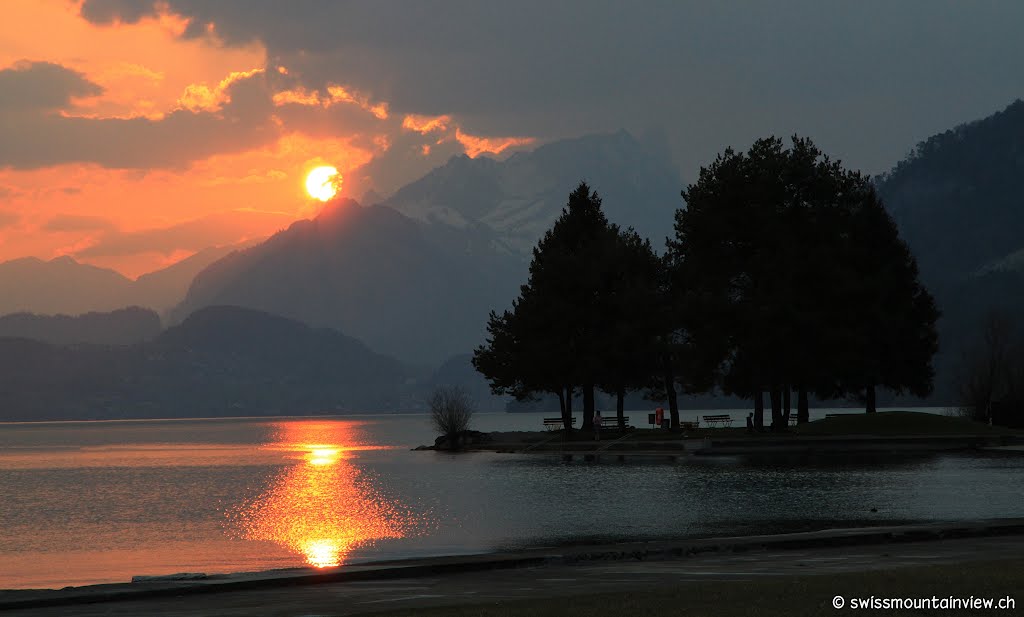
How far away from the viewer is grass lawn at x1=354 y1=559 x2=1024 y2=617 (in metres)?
21.6

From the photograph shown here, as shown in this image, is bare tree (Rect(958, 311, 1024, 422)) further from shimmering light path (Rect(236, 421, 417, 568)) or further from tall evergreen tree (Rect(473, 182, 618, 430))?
shimmering light path (Rect(236, 421, 417, 568))

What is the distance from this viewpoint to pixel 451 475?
9025 centimetres

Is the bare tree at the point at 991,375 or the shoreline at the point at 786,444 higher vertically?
the bare tree at the point at 991,375

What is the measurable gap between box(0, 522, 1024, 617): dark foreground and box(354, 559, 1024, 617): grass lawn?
22 mm

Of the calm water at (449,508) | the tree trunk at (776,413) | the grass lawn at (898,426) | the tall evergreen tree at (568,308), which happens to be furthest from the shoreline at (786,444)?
the tall evergreen tree at (568,308)

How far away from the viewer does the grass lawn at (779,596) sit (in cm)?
2164

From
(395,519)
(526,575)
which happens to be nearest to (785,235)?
(395,519)

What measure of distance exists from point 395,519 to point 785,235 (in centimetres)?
4726

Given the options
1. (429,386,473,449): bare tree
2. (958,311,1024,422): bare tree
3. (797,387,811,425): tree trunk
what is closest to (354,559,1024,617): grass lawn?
(797,387,811,425): tree trunk

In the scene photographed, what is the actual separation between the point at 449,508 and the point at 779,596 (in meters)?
40.2

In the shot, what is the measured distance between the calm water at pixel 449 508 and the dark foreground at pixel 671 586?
11.4 meters

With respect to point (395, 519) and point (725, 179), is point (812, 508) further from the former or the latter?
point (725, 179)

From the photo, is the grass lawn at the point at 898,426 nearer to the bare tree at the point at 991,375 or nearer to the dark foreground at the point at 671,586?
the bare tree at the point at 991,375

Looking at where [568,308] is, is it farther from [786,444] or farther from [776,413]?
[786,444]
